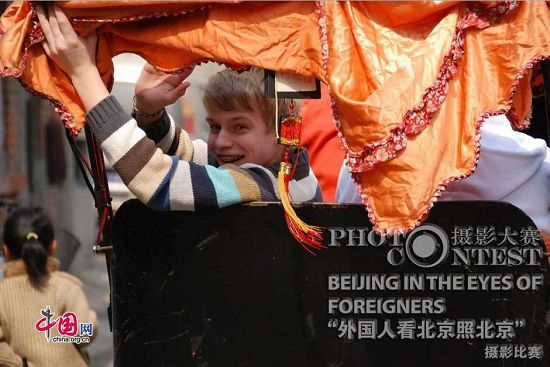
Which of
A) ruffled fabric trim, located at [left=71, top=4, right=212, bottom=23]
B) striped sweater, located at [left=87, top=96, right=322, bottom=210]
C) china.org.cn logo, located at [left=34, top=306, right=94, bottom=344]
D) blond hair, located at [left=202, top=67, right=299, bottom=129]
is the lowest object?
china.org.cn logo, located at [left=34, top=306, right=94, bottom=344]

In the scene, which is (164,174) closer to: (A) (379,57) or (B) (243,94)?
(B) (243,94)

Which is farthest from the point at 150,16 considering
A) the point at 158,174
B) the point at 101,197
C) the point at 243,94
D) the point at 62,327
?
the point at 62,327

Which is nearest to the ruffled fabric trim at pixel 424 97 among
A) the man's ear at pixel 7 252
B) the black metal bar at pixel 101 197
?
the black metal bar at pixel 101 197

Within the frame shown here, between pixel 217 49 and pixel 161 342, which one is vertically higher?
pixel 217 49

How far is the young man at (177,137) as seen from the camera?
7.83 feet

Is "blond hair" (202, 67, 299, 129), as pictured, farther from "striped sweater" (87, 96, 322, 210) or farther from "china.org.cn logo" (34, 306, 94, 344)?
"china.org.cn logo" (34, 306, 94, 344)

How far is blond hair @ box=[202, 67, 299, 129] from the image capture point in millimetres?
2766

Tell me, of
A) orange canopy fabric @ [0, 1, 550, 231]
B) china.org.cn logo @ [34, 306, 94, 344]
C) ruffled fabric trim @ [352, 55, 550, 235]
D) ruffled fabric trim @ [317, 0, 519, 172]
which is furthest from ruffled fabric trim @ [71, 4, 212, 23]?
china.org.cn logo @ [34, 306, 94, 344]

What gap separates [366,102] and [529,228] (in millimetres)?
563

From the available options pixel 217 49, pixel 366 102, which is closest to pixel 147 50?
pixel 217 49

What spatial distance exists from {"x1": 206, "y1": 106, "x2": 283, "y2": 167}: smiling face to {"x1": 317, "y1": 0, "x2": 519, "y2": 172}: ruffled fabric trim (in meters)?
0.49

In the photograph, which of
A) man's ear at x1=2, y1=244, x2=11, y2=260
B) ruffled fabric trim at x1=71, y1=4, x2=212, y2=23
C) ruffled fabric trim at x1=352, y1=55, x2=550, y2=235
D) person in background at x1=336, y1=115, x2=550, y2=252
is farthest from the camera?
man's ear at x1=2, y1=244, x2=11, y2=260

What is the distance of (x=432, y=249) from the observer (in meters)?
2.48

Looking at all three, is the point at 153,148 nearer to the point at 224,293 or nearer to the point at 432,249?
the point at 224,293
